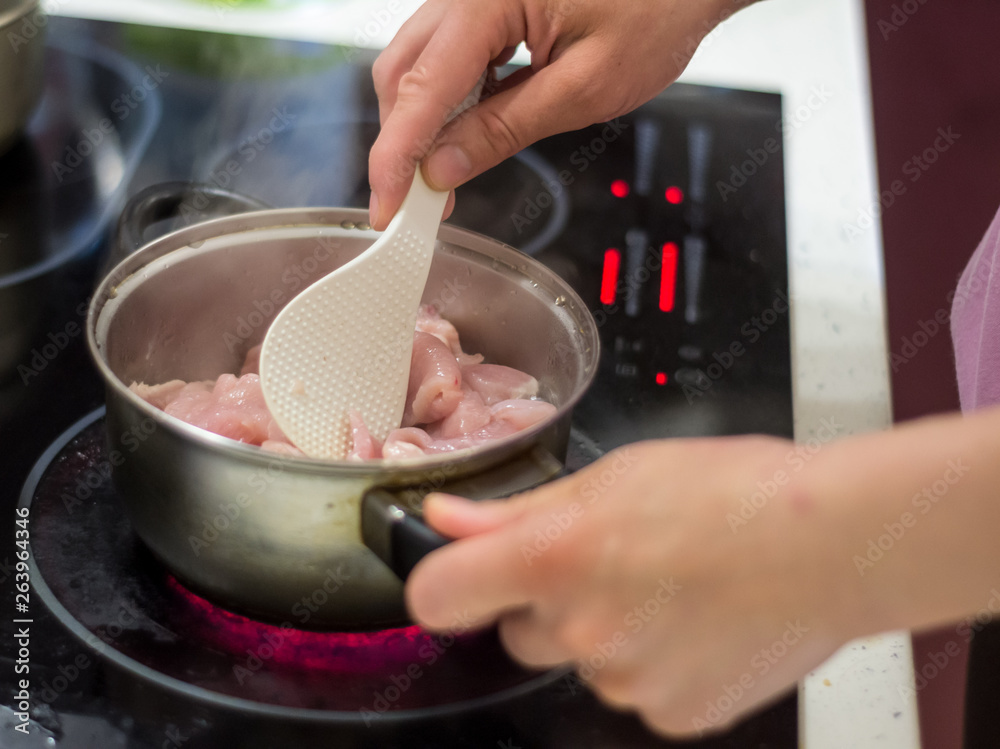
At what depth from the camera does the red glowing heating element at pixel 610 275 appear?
1.21 metres

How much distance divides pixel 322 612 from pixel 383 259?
32cm

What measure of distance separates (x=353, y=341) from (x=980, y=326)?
0.66 m

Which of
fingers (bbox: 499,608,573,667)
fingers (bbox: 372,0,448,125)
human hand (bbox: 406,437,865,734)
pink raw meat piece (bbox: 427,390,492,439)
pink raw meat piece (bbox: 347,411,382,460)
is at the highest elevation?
fingers (bbox: 372,0,448,125)

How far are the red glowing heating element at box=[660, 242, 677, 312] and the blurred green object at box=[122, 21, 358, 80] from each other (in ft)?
2.17

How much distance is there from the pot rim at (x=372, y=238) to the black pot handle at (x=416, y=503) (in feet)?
0.04

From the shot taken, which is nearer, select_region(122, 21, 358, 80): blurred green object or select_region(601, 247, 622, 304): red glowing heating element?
select_region(601, 247, 622, 304): red glowing heating element

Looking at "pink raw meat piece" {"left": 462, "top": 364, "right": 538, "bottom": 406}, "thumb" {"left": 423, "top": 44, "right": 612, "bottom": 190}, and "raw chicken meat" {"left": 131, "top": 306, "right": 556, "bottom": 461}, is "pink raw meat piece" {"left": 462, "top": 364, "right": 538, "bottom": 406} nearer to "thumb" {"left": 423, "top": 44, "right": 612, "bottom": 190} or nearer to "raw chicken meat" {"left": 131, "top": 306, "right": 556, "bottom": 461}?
"raw chicken meat" {"left": 131, "top": 306, "right": 556, "bottom": 461}

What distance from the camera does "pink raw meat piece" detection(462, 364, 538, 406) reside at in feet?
3.21

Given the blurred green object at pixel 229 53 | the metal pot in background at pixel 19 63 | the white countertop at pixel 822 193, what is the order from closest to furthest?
the white countertop at pixel 822 193 < the metal pot in background at pixel 19 63 < the blurred green object at pixel 229 53

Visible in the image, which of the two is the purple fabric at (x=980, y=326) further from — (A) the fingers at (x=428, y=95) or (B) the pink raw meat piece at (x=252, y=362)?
(B) the pink raw meat piece at (x=252, y=362)

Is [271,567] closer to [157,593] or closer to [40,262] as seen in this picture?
[157,593]

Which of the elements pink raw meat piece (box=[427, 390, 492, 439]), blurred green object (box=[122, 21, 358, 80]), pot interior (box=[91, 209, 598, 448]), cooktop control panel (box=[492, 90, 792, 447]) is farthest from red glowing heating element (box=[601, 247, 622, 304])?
blurred green object (box=[122, 21, 358, 80])

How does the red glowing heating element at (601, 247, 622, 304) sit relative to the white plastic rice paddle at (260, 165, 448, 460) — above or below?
below

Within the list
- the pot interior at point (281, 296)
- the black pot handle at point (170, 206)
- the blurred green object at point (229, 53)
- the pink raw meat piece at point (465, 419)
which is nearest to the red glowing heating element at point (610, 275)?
the pot interior at point (281, 296)
